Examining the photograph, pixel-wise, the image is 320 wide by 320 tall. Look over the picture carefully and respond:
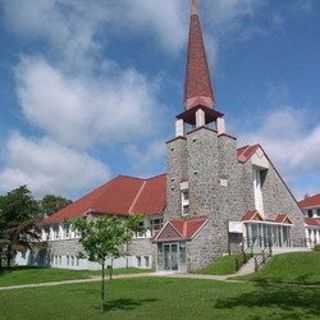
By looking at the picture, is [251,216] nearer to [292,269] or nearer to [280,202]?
[280,202]

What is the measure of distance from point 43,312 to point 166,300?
446 cm

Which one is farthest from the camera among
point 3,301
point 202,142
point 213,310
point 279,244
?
point 279,244

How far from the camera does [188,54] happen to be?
45469 millimetres

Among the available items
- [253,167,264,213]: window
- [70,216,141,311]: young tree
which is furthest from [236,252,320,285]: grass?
[70,216,141,311]: young tree

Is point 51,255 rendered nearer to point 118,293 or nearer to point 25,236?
point 25,236

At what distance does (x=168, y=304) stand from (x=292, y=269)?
14.9 metres

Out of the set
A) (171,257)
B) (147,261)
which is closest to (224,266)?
(171,257)

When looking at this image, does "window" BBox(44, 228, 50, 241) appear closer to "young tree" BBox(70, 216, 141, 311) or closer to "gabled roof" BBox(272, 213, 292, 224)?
"gabled roof" BBox(272, 213, 292, 224)

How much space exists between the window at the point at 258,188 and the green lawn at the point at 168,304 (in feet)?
72.3

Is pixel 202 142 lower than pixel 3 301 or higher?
higher

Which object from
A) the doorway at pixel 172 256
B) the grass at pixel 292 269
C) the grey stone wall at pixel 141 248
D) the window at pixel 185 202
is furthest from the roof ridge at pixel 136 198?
the grass at pixel 292 269

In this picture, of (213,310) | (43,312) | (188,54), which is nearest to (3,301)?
(43,312)

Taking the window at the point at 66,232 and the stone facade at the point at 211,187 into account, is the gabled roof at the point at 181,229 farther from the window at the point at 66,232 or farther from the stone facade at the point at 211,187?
the window at the point at 66,232

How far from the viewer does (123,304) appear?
54.4 ft
